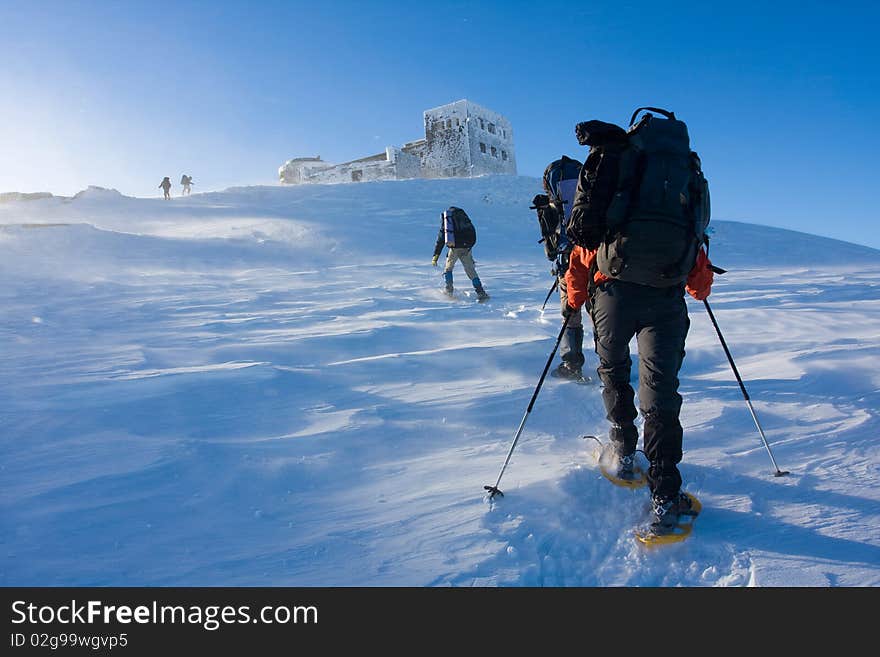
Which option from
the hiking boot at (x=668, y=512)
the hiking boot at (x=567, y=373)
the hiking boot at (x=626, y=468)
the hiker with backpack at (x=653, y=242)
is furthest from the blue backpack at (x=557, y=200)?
the hiking boot at (x=668, y=512)

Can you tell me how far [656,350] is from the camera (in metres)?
2.47

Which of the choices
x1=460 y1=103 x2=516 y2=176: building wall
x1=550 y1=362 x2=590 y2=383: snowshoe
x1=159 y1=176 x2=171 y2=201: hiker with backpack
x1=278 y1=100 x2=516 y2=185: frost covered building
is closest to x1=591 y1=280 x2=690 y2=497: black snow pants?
x1=550 y1=362 x2=590 y2=383: snowshoe

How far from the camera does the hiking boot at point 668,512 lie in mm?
2406

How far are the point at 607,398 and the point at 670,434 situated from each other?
0.53 metres

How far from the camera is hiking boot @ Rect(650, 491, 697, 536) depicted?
241 cm

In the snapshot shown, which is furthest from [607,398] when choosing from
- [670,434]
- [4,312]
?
[4,312]

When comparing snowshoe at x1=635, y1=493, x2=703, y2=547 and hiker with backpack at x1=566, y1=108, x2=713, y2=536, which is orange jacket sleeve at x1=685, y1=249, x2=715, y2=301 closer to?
hiker with backpack at x1=566, y1=108, x2=713, y2=536

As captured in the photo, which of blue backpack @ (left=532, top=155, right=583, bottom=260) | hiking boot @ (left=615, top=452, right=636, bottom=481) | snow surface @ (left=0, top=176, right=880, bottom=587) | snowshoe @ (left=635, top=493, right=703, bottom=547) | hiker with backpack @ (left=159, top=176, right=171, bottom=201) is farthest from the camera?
hiker with backpack @ (left=159, top=176, right=171, bottom=201)

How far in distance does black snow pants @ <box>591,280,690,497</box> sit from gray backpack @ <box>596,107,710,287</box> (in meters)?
0.11

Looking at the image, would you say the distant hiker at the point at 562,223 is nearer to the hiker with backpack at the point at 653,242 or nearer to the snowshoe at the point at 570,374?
the snowshoe at the point at 570,374

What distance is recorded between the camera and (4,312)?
23.2 ft
